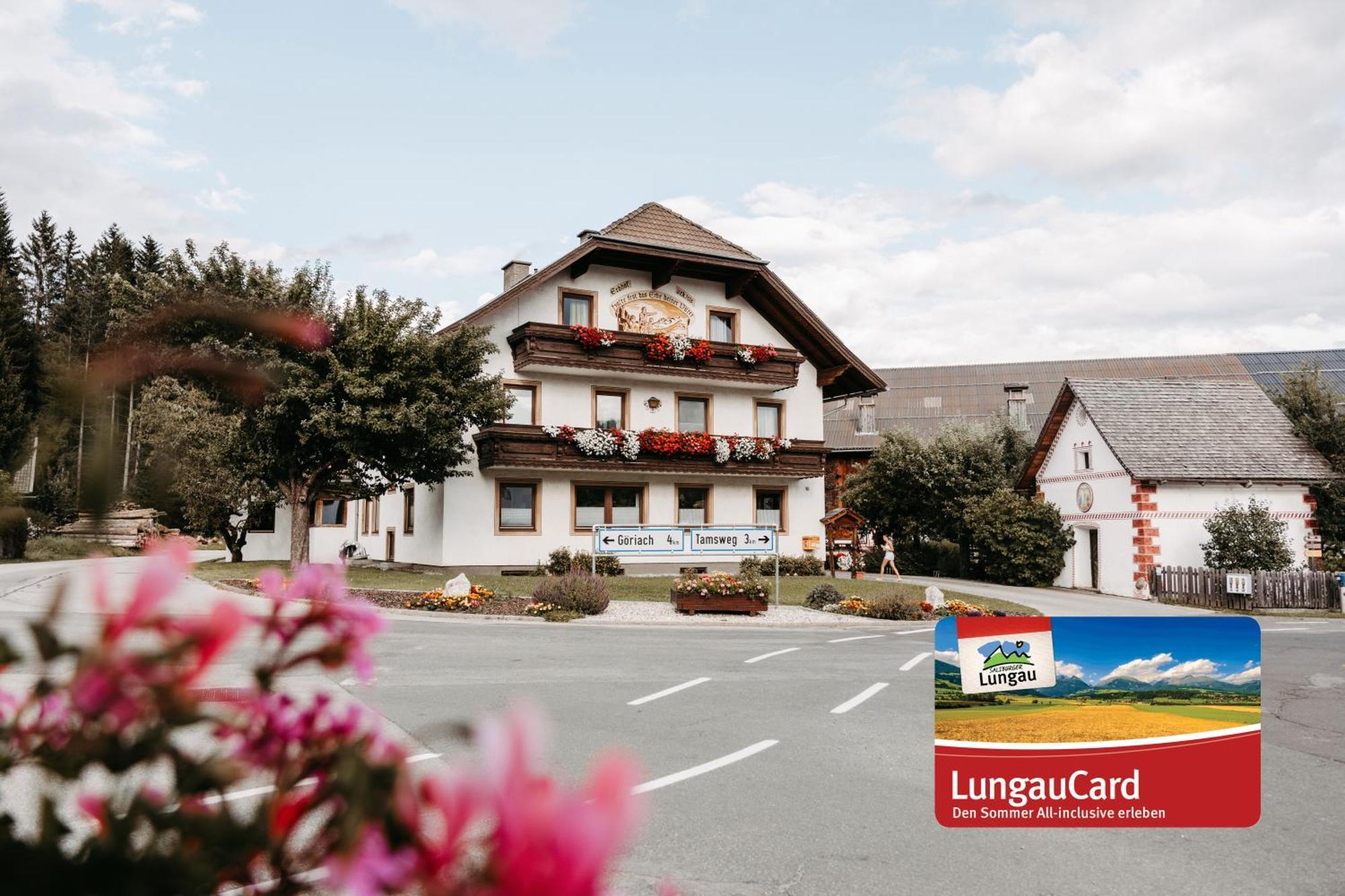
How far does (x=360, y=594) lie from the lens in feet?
68.7

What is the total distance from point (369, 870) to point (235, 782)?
19 cm

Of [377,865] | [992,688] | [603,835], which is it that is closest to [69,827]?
[377,865]

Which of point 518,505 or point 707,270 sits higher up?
point 707,270

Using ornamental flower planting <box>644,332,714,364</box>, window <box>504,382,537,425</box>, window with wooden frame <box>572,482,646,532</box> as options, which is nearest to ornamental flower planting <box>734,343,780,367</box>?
ornamental flower planting <box>644,332,714,364</box>

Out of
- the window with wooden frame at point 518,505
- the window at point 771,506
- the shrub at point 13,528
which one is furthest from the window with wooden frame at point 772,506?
the shrub at point 13,528

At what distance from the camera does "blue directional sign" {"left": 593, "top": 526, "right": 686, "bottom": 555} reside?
2295 cm

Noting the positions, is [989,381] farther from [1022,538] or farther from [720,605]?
[720,605]

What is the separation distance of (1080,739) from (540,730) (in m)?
3.06

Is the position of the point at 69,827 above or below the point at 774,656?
above

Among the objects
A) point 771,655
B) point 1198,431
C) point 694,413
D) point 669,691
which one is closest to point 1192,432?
point 1198,431

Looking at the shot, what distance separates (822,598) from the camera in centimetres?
2241

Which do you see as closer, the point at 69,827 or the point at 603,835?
the point at 603,835

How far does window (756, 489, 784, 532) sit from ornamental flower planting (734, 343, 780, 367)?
164 inches

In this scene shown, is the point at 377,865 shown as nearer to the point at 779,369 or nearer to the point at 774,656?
the point at 774,656
